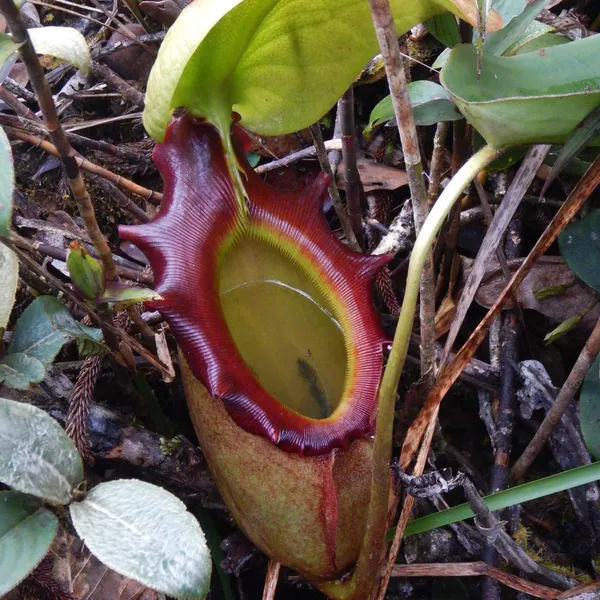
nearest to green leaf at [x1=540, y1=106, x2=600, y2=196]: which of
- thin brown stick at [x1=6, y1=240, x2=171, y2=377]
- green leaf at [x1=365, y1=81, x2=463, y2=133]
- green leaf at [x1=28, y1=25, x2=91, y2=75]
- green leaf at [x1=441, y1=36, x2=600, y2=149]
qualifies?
green leaf at [x1=441, y1=36, x2=600, y2=149]

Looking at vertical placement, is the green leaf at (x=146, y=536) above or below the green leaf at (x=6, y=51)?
below

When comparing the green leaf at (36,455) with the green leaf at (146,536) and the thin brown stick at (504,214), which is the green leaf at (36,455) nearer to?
the green leaf at (146,536)

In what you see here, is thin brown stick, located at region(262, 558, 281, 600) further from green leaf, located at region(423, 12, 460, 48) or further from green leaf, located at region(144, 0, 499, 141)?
green leaf, located at region(423, 12, 460, 48)

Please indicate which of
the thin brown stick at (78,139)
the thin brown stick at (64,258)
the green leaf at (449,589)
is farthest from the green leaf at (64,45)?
the green leaf at (449,589)

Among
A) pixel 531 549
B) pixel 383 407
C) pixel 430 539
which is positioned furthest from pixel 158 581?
pixel 531 549

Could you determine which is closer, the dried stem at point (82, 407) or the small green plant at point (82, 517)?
the small green plant at point (82, 517)

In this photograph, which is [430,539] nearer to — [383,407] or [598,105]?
[383,407]
